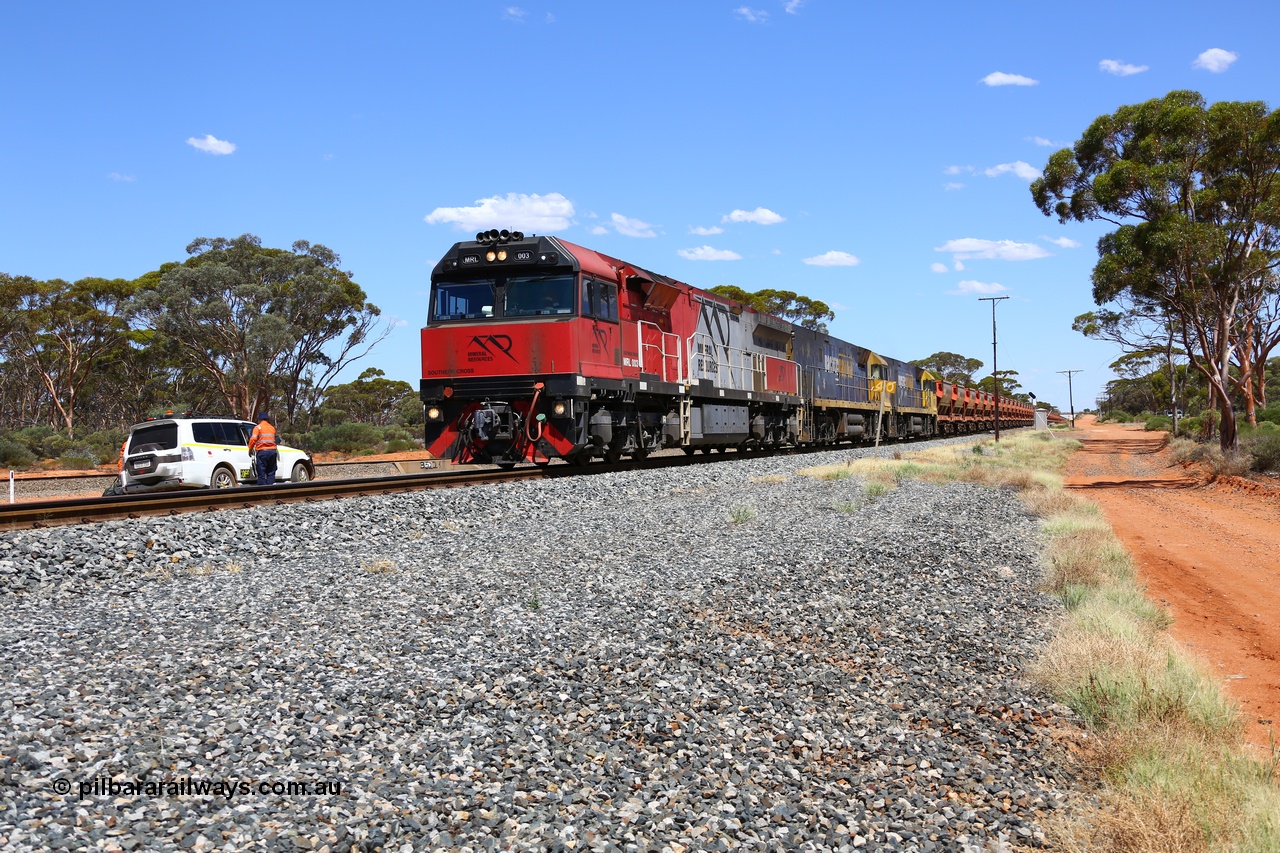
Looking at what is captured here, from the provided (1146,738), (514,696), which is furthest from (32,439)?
(1146,738)

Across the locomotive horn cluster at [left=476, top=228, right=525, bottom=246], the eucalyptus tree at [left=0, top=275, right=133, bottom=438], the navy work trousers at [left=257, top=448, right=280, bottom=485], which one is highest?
the eucalyptus tree at [left=0, top=275, right=133, bottom=438]

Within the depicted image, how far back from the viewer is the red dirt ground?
20.0ft

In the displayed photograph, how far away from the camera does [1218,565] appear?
406 inches

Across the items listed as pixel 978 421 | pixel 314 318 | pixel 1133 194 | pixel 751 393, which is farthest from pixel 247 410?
pixel 978 421

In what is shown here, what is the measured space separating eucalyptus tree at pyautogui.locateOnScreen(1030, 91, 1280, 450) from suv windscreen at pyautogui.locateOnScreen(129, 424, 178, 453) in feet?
69.8

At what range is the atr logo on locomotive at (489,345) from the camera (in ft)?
46.3

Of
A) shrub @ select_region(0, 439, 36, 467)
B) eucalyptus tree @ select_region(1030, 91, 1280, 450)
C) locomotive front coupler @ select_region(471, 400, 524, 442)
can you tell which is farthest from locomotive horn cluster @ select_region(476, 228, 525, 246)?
Result: shrub @ select_region(0, 439, 36, 467)

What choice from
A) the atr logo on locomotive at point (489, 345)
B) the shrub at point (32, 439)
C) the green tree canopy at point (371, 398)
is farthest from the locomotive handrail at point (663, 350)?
the green tree canopy at point (371, 398)

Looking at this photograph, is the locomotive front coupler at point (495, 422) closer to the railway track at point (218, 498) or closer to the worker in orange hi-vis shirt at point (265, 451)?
the railway track at point (218, 498)

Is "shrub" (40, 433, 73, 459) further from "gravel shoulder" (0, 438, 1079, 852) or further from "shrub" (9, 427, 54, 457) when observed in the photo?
"gravel shoulder" (0, 438, 1079, 852)

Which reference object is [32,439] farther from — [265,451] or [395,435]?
[265,451]

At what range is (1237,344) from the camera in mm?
28281

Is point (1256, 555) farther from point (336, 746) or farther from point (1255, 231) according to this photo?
point (1255, 231)

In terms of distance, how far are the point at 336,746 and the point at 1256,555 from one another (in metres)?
11.6
